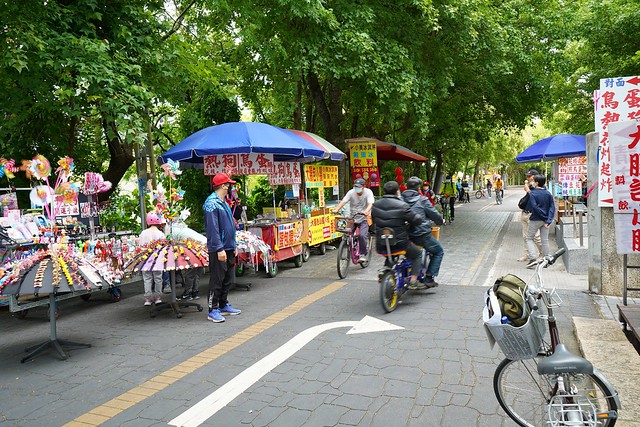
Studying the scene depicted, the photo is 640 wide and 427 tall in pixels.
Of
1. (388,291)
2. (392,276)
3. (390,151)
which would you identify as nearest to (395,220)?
(392,276)

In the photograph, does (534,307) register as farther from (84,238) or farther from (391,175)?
(391,175)

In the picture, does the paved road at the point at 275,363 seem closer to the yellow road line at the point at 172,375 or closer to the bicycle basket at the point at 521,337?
the yellow road line at the point at 172,375

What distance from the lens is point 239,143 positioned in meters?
9.24

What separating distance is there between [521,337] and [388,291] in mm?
3602

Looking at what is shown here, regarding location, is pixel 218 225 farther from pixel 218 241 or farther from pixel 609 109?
pixel 609 109

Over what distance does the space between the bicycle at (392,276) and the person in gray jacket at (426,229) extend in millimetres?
476

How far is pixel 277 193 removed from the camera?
17.1m

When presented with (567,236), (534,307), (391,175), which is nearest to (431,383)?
(534,307)

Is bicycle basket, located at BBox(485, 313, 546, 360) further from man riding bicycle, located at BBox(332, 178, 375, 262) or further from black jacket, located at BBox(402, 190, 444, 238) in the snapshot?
man riding bicycle, located at BBox(332, 178, 375, 262)

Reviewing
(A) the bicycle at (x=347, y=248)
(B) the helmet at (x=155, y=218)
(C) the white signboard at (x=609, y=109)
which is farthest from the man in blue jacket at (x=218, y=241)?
(C) the white signboard at (x=609, y=109)

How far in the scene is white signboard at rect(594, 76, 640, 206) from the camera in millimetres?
7066

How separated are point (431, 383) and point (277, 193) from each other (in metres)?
13.2

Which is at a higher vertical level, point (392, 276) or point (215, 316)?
point (392, 276)

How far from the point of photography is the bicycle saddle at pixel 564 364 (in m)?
2.97
